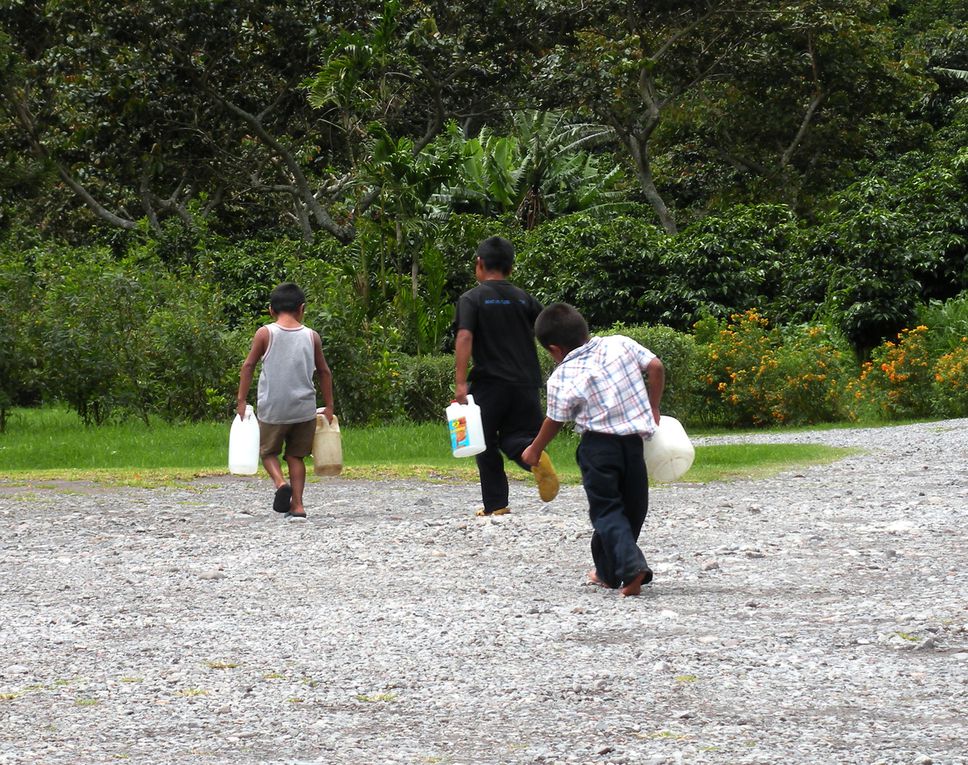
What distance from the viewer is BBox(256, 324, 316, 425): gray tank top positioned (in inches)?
375

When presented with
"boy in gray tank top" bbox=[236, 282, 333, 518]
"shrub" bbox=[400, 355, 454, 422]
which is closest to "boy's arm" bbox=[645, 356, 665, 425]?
"boy in gray tank top" bbox=[236, 282, 333, 518]

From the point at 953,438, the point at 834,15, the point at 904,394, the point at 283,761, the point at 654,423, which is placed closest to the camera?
the point at 283,761

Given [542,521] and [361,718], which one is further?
[542,521]

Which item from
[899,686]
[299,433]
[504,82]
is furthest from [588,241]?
[899,686]

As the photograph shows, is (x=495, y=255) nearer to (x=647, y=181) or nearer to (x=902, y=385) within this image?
(x=902, y=385)

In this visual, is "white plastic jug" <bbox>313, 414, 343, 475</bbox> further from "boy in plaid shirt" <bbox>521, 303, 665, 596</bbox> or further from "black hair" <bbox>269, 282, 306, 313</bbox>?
"boy in plaid shirt" <bbox>521, 303, 665, 596</bbox>

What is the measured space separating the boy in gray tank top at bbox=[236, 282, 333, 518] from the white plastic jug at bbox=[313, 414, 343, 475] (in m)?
0.07

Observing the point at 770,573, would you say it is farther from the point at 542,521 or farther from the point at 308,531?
the point at 308,531

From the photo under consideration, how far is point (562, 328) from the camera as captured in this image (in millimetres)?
6812

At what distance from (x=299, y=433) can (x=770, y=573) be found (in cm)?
369

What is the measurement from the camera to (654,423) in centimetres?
686

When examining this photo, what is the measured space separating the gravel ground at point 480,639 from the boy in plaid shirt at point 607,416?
0.90 feet

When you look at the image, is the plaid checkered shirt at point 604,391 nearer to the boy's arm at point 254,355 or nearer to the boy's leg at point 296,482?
the boy's arm at point 254,355

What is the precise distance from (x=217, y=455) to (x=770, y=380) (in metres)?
8.32
